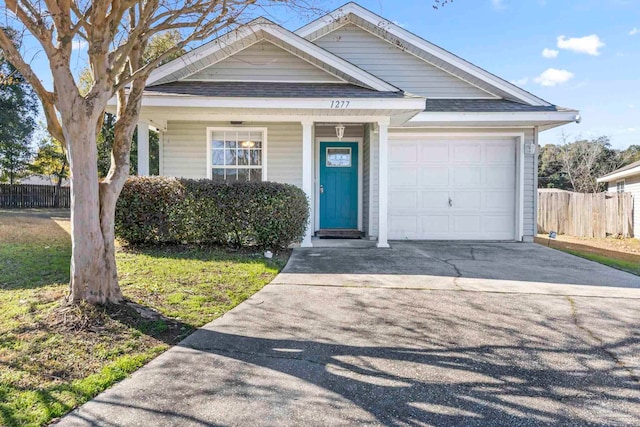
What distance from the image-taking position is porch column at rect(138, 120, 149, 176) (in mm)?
8055

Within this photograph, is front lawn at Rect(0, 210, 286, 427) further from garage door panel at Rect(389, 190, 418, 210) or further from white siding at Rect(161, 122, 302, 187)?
garage door panel at Rect(389, 190, 418, 210)

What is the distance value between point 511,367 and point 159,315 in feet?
10.8

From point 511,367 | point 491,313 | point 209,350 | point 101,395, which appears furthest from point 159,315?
point 491,313

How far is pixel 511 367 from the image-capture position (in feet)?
9.64

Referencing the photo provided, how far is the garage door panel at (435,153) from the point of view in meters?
9.68

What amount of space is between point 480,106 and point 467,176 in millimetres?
1719

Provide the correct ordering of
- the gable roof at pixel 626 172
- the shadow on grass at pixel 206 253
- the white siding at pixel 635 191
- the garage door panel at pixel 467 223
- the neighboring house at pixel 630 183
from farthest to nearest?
the gable roof at pixel 626 172 → the neighboring house at pixel 630 183 → the white siding at pixel 635 191 → the garage door panel at pixel 467 223 → the shadow on grass at pixel 206 253

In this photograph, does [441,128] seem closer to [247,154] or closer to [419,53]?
[419,53]

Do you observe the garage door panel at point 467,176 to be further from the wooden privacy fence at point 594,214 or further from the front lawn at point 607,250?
the wooden privacy fence at point 594,214

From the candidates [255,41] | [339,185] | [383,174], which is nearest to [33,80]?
[255,41]

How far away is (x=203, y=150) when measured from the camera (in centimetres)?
928

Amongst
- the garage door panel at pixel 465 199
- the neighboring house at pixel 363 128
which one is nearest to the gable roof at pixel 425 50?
the neighboring house at pixel 363 128

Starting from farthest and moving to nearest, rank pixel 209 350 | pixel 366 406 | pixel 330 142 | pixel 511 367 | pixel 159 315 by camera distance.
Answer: pixel 330 142, pixel 159 315, pixel 209 350, pixel 511 367, pixel 366 406

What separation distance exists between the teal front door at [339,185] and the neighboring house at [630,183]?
11540 mm
